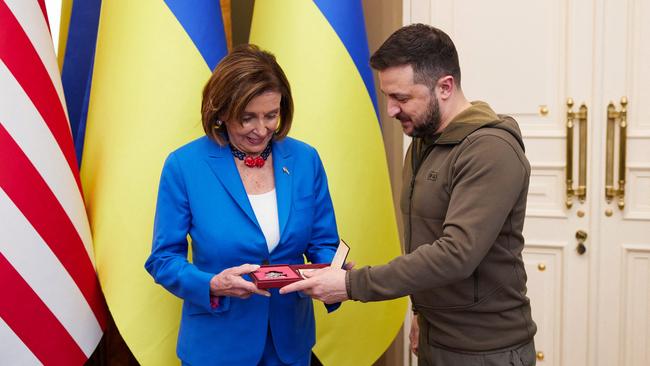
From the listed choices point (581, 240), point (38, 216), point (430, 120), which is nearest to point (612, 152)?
point (581, 240)

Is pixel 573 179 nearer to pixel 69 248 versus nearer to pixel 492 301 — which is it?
pixel 492 301

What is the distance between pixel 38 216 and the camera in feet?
6.24

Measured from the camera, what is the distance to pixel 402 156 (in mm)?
3057

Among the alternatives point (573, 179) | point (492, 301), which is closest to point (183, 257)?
point (492, 301)

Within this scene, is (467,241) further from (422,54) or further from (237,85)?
(237,85)

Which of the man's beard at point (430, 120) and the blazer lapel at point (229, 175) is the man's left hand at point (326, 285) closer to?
the blazer lapel at point (229, 175)

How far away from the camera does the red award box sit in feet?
5.26

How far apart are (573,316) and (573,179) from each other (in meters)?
0.56

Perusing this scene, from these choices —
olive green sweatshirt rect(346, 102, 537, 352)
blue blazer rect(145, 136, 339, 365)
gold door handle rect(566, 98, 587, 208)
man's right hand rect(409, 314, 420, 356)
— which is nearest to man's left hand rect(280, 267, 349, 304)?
olive green sweatshirt rect(346, 102, 537, 352)

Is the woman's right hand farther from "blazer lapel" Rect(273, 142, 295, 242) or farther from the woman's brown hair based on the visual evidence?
the woman's brown hair

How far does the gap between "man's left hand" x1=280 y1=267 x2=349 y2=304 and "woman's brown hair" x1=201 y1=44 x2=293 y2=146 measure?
0.41 metres

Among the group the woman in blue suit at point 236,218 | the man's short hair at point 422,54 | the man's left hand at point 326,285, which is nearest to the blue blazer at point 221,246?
the woman in blue suit at point 236,218

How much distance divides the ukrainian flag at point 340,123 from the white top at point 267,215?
1.56 feet

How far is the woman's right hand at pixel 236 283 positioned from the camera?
1645 mm
